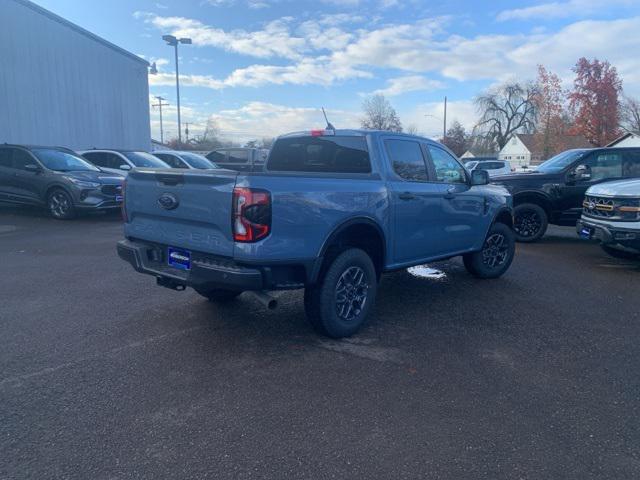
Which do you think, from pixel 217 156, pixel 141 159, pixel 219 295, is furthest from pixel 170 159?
pixel 219 295

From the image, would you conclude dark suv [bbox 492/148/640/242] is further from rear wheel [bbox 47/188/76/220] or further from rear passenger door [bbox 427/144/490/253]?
rear wheel [bbox 47/188/76/220]

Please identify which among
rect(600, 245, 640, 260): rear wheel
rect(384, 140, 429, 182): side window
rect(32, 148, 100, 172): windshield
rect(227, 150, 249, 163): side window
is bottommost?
rect(600, 245, 640, 260): rear wheel

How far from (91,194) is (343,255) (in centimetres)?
924

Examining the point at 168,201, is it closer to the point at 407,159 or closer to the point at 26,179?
the point at 407,159

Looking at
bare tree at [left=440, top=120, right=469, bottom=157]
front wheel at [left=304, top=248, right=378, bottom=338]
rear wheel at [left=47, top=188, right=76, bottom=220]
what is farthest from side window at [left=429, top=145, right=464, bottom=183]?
bare tree at [left=440, top=120, right=469, bottom=157]

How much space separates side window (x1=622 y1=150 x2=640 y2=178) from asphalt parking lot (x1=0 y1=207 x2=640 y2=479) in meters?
4.61

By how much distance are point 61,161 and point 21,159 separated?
94 cm

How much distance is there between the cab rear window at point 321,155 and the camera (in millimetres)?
4835

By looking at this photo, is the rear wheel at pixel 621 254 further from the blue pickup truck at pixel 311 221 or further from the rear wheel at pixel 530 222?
the blue pickup truck at pixel 311 221

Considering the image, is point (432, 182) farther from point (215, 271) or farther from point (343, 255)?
point (215, 271)

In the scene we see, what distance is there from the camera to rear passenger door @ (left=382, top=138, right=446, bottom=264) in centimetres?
481

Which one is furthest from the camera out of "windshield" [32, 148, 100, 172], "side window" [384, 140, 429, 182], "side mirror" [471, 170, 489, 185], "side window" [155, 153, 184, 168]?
"side window" [155, 153, 184, 168]

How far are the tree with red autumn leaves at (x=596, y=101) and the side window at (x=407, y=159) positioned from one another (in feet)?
167

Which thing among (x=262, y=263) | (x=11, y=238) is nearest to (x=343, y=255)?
(x=262, y=263)
